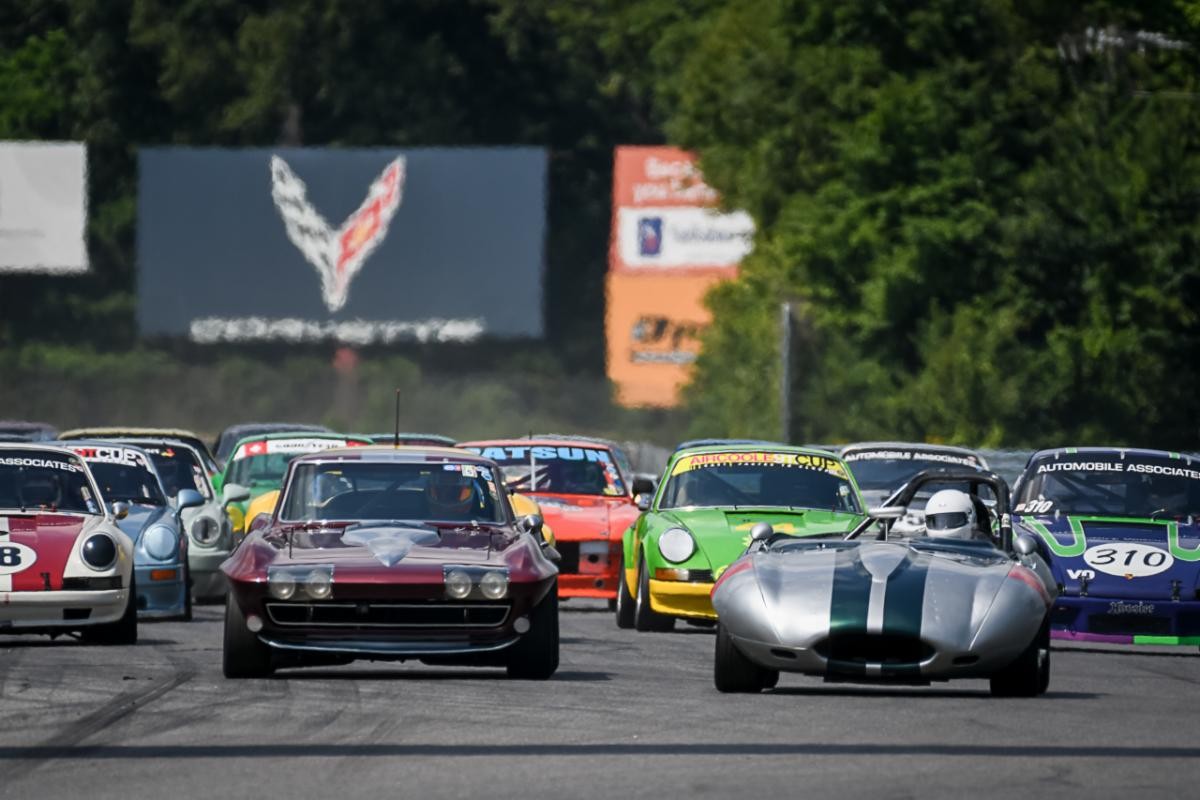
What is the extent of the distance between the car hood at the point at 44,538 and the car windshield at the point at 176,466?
21.7ft

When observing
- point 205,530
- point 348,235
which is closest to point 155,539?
point 205,530

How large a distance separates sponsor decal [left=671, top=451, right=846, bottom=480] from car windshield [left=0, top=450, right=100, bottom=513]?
4.37m

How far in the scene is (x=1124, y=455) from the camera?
1984 cm

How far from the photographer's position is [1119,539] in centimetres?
1812

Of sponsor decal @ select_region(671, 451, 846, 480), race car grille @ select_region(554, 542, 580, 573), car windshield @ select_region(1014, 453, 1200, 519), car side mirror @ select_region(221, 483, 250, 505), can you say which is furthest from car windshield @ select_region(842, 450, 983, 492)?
car side mirror @ select_region(221, 483, 250, 505)

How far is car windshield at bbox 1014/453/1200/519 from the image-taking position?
19594 millimetres

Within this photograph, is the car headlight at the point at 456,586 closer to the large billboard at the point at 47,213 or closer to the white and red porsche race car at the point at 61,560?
the white and red porsche race car at the point at 61,560

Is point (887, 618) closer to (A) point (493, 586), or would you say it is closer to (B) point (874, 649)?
(B) point (874, 649)

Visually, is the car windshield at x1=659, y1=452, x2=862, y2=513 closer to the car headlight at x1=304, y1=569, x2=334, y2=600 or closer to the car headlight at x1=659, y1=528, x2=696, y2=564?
the car headlight at x1=659, y1=528, x2=696, y2=564

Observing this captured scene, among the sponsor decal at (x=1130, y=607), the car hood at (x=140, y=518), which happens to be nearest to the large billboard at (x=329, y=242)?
the car hood at (x=140, y=518)

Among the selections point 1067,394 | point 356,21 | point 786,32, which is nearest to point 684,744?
point 1067,394

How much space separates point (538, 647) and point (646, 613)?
4.65 metres

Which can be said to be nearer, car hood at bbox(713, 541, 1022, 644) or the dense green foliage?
car hood at bbox(713, 541, 1022, 644)

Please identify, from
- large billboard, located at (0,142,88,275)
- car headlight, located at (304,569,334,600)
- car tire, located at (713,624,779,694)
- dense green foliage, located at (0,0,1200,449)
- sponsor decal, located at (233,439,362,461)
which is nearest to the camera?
car tire, located at (713,624,779,694)
